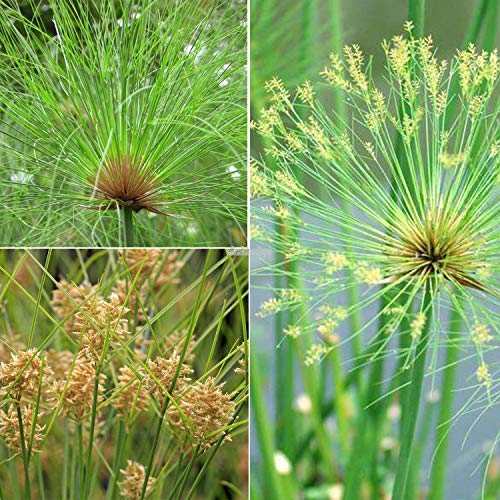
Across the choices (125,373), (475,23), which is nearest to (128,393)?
(125,373)

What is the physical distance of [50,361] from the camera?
3.97 feet

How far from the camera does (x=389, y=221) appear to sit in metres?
1.19

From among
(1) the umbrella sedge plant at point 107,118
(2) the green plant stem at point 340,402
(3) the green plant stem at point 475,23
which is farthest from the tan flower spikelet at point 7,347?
(3) the green plant stem at point 475,23

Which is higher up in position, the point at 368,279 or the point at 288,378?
the point at 368,279

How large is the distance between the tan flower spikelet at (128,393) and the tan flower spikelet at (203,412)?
5 cm

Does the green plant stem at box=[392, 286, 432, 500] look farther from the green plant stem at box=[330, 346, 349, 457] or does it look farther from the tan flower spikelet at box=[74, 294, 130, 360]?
the tan flower spikelet at box=[74, 294, 130, 360]

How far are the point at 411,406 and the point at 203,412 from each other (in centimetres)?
30

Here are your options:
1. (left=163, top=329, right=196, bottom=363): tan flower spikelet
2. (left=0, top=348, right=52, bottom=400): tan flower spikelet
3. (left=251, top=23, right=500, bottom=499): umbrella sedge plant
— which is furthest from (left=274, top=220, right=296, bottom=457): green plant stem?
(left=0, top=348, right=52, bottom=400): tan flower spikelet

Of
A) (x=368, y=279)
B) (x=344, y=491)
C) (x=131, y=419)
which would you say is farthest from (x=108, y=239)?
(x=344, y=491)

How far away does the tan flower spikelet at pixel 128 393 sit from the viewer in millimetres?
1201

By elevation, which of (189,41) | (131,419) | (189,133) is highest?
(189,41)

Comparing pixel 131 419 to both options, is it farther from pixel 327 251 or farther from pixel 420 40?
pixel 420 40

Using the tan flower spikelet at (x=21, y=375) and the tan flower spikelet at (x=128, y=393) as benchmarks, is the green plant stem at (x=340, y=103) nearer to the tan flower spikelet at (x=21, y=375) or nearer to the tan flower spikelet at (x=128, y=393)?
the tan flower spikelet at (x=128, y=393)

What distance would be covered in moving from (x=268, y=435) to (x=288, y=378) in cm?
9
